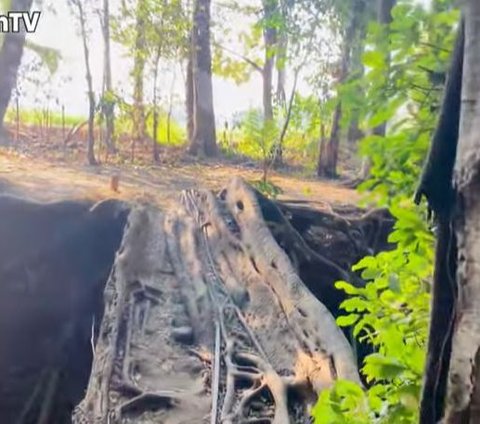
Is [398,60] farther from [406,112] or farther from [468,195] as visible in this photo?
[468,195]

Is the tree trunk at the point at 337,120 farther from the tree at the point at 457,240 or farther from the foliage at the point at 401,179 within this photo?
the tree at the point at 457,240

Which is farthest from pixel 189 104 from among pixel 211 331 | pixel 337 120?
pixel 211 331

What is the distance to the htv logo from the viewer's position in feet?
26.6

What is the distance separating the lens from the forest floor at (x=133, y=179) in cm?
627

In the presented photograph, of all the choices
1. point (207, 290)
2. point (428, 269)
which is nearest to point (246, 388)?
point (207, 290)

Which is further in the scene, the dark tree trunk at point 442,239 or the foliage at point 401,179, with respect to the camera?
the foliage at point 401,179

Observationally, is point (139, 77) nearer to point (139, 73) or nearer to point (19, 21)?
point (139, 73)

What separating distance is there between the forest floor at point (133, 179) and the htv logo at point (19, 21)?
65.9 inches

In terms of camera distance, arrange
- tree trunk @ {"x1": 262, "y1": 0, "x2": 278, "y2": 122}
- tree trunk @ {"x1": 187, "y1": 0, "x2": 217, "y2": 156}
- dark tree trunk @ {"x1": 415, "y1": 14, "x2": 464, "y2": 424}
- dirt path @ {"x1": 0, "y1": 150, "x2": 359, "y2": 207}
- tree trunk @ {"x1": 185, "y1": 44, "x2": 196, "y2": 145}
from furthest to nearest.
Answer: tree trunk @ {"x1": 185, "y1": 44, "x2": 196, "y2": 145} < tree trunk @ {"x1": 187, "y1": 0, "x2": 217, "y2": 156} < tree trunk @ {"x1": 262, "y1": 0, "x2": 278, "y2": 122} < dirt path @ {"x1": 0, "y1": 150, "x2": 359, "y2": 207} < dark tree trunk @ {"x1": 415, "y1": 14, "x2": 464, "y2": 424}

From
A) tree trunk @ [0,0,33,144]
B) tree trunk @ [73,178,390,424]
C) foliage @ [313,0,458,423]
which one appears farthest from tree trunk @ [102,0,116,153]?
foliage @ [313,0,458,423]

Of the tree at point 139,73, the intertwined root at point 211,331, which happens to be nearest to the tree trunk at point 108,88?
the tree at point 139,73

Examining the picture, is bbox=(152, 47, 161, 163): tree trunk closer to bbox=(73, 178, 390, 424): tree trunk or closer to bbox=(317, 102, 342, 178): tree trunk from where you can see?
bbox=(317, 102, 342, 178): tree trunk

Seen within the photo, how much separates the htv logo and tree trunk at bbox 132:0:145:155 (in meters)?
1.46

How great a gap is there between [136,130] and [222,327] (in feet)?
21.2
